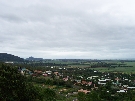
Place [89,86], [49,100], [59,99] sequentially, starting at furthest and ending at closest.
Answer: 1. [89,86]
2. [59,99]
3. [49,100]

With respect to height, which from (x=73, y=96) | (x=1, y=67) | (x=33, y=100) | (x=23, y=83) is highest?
(x=1, y=67)

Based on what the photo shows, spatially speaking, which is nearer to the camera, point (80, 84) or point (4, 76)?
point (4, 76)

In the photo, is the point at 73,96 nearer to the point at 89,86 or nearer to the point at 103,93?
the point at 103,93

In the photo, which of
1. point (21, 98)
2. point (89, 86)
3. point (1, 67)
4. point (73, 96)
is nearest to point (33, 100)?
point (21, 98)

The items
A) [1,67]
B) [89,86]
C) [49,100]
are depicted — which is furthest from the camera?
[89,86]

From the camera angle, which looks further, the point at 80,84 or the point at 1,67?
the point at 80,84

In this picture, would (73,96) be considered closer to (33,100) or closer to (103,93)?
(103,93)

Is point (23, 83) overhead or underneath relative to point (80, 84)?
overhead

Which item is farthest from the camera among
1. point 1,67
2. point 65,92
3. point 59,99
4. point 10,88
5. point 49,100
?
point 65,92

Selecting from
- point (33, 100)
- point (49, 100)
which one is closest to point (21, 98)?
point (33, 100)
